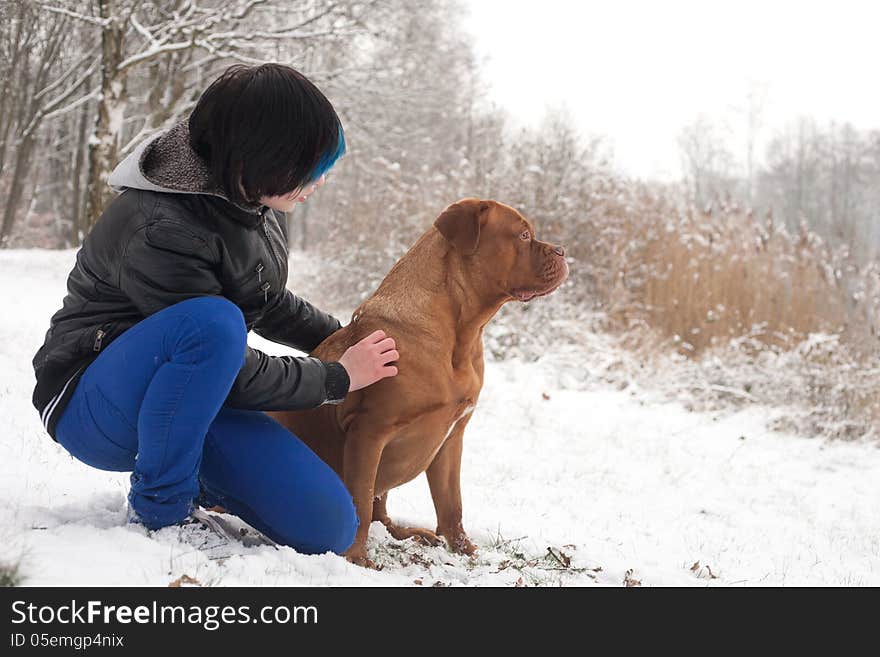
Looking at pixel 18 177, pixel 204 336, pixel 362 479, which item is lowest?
pixel 362 479

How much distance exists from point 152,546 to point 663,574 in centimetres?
194

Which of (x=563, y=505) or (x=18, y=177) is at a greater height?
(x=18, y=177)

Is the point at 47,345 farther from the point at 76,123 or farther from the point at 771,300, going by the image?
the point at 76,123

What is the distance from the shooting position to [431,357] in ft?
9.56

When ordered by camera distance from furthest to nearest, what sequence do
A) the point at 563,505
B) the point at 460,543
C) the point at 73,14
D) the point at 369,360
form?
the point at 73,14 → the point at 563,505 → the point at 460,543 → the point at 369,360

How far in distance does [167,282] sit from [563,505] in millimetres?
2910

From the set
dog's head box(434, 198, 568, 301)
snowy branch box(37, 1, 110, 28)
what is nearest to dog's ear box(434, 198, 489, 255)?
dog's head box(434, 198, 568, 301)

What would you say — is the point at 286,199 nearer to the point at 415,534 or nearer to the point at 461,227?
the point at 461,227

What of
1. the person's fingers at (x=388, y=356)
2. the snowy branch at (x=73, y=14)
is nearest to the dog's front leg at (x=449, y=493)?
the person's fingers at (x=388, y=356)

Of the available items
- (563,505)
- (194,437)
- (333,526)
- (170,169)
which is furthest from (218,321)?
(563,505)

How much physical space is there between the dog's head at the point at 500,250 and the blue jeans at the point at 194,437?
3.13ft

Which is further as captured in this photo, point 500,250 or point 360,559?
point 500,250

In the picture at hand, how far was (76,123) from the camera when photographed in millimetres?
27453
